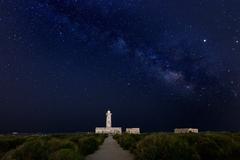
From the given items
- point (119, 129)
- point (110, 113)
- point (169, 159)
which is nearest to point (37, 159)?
point (169, 159)

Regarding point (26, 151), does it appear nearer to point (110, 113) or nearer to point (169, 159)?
point (169, 159)

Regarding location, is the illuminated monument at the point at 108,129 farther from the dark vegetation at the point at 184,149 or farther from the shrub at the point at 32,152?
the shrub at the point at 32,152

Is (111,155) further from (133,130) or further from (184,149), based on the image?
(133,130)

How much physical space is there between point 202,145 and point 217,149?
2.93ft

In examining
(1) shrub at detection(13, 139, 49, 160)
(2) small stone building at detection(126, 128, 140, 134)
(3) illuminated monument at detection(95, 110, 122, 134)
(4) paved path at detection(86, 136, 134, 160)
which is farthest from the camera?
(3) illuminated monument at detection(95, 110, 122, 134)

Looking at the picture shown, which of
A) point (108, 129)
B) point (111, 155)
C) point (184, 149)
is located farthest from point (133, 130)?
point (184, 149)

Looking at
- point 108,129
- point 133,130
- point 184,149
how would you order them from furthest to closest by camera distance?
point 108,129 → point 133,130 → point 184,149

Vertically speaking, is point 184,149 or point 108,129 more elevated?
point 108,129

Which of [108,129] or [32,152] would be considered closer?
[32,152]

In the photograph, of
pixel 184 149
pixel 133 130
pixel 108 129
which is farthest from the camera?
pixel 108 129

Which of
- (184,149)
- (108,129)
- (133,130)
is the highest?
(108,129)

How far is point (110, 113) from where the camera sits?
530ft

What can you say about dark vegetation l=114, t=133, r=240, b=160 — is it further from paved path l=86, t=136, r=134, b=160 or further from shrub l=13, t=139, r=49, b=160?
shrub l=13, t=139, r=49, b=160

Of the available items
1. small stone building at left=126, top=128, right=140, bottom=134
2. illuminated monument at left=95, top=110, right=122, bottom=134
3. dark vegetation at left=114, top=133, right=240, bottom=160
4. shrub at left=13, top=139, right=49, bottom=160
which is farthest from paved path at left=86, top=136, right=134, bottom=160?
illuminated monument at left=95, top=110, right=122, bottom=134
